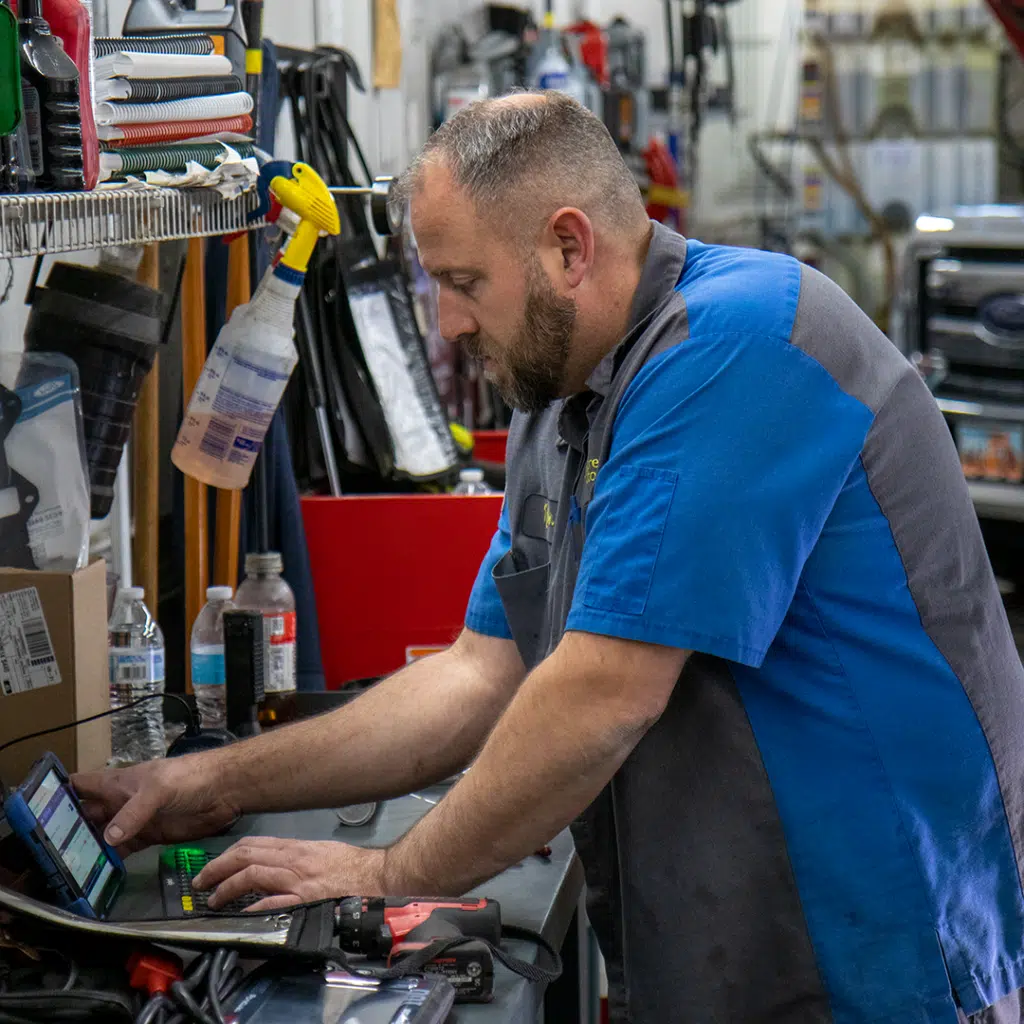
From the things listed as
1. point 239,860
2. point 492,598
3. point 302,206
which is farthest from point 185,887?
point 302,206

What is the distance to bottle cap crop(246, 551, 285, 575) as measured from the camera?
2414 millimetres

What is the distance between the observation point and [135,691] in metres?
2.16

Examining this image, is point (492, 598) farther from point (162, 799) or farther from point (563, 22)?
point (563, 22)

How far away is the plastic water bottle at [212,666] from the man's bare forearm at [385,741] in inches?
15.4

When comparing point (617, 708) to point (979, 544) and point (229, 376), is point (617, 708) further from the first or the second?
point (229, 376)

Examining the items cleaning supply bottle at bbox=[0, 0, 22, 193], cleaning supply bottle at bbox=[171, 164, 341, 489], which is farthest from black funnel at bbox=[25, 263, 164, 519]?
cleaning supply bottle at bbox=[0, 0, 22, 193]

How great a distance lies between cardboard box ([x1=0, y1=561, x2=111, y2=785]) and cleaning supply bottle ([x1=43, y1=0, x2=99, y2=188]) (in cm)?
54

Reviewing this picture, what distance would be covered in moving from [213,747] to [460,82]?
3662 millimetres

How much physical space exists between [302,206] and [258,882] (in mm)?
1045

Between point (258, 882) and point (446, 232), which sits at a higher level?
point (446, 232)

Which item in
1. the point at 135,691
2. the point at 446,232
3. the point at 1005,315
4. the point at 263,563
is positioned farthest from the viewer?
the point at 1005,315

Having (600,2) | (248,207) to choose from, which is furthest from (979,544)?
(600,2)

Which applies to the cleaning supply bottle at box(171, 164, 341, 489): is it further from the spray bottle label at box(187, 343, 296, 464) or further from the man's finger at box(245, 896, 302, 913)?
the man's finger at box(245, 896, 302, 913)

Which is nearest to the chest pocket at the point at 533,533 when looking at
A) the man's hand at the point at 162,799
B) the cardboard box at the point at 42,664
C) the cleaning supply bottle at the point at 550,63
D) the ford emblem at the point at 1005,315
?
the man's hand at the point at 162,799
